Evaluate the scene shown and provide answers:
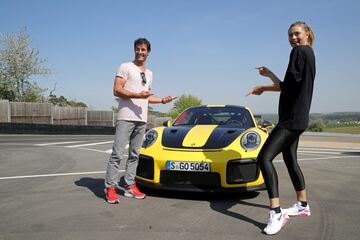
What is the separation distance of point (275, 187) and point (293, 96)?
0.85m

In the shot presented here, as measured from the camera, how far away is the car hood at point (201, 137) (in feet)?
14.3

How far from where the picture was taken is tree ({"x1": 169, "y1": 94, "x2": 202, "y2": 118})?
6756 centimetres

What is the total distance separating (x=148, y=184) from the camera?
433cm

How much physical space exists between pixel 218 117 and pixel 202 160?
1.76 metres

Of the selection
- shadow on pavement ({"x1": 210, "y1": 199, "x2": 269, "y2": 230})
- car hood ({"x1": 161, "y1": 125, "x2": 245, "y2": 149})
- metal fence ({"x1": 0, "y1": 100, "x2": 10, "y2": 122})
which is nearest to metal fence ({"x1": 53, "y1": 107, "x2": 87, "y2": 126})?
metal fence ({"x1": 0, "y1": 100, "x2": 10, "y2": 122})

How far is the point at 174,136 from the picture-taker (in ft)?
15.4

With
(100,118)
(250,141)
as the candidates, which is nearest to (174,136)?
(250,141)

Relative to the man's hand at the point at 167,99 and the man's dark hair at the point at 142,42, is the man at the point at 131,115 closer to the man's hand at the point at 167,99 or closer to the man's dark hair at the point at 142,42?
the man's dark hair at the point at 142,42

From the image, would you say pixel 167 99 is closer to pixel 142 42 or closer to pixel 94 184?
pixel 142 42

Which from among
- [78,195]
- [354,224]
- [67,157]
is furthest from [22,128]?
[354,224]

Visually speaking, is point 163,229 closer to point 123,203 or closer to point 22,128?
point 123,203

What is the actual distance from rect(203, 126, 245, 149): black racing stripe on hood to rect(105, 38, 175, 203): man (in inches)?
34.0

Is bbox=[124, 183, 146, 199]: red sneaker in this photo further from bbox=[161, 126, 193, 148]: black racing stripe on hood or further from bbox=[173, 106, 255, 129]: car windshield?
bbox=[173, 106, 255, 129]: car windshield

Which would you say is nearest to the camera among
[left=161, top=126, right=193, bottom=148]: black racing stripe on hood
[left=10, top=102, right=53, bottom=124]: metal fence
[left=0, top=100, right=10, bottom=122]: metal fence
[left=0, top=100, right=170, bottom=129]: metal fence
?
[left=161, top=126, right=193, bottom=148]: black racing stripe on hood
